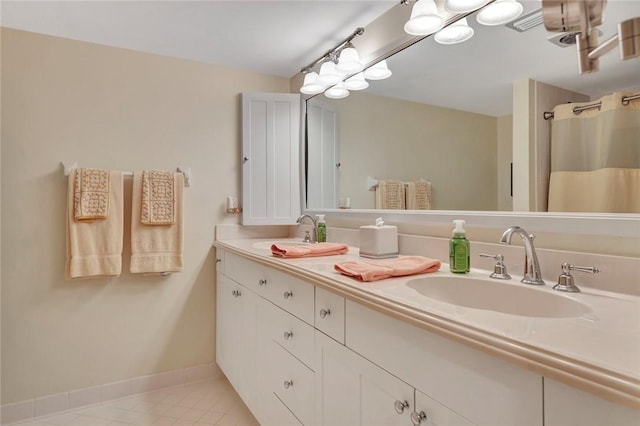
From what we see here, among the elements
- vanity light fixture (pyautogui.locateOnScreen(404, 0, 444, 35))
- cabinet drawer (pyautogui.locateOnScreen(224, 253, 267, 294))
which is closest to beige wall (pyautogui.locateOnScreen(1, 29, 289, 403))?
cabinet drawer (pyautogui.locateOnScreen(224, 253, 267, 294))

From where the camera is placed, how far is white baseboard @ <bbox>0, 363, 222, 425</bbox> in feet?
6.14

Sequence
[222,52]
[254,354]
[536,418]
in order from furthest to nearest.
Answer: [222,52] → [254,354] → [536,418]

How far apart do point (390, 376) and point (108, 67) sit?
2222 millimetres

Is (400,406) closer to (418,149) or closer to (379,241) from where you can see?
(379,241)

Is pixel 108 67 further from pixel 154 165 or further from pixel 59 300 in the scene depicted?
pixel 59 300

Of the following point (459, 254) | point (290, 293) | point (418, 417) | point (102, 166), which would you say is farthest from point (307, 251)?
point (102, 166)

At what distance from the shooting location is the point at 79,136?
1999 mm

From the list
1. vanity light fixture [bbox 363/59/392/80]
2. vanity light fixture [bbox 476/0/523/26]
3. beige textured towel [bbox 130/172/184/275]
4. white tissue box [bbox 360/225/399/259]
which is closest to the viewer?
vanity light fixture [bbox 476/0/523/26]

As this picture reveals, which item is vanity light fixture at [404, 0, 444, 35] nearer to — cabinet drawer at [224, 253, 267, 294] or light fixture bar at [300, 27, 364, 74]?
light fixture bar at [300, 27, 364, 74]

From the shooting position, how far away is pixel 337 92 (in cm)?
212

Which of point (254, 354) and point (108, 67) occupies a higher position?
point (108, 67)

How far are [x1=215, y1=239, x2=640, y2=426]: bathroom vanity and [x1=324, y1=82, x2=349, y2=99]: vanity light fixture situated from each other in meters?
0.99

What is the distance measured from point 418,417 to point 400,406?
57 mm

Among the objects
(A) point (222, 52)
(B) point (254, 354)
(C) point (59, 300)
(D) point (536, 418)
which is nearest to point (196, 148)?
(A) point (222, 52)
